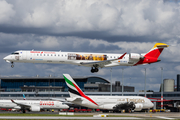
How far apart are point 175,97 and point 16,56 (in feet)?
404

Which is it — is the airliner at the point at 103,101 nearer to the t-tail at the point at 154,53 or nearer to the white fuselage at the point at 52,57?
the t-tail at the point at 154,53

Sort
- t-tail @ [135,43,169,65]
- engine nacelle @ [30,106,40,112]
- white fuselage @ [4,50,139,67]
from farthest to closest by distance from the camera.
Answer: engine nacelle @ [30,106,40,112], t-tail @ [135,43,169,65], white fuselage @ [4,50,139,67]

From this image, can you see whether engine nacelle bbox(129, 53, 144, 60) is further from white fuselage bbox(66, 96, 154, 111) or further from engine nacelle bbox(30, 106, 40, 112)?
engine nacelle bbox(30, 106, 40, 112)

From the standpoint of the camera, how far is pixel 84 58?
73.6 metres

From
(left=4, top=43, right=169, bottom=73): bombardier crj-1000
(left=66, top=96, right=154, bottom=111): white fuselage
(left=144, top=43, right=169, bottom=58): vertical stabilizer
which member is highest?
(left=144, top=43, right=169, bottom=58): vertical stabilizer

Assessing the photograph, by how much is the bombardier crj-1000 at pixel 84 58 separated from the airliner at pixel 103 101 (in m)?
23.2

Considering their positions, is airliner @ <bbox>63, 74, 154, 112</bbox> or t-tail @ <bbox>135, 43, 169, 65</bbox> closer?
t-tail @ <bbox>135, 43, 169, 65</bbox>

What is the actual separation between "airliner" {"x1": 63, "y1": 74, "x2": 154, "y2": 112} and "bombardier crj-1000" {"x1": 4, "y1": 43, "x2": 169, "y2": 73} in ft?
76.2

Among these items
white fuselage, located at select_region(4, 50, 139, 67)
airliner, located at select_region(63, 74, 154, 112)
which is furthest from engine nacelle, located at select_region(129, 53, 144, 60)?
airliner, located at select_region(63, 74, 154, 112)

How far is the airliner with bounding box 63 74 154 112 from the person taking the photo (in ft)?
317

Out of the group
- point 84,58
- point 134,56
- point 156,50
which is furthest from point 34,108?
point 156,50

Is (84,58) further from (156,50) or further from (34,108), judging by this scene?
(34,108)

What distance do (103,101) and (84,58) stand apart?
30.2 meters

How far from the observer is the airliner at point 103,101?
96562 mm
